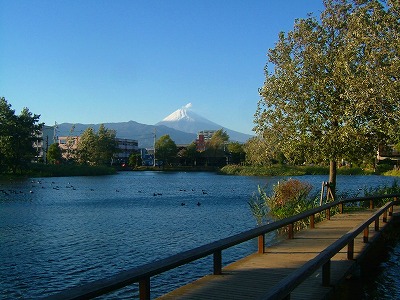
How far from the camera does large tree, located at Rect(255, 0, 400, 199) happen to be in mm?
20078

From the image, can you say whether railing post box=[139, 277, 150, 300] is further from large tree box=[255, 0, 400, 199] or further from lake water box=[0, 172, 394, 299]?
large tree box=[255, 0, 400, 199]

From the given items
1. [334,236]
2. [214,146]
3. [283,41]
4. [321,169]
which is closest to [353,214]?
[334,236]

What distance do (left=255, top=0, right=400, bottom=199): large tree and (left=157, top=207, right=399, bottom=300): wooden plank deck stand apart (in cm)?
811

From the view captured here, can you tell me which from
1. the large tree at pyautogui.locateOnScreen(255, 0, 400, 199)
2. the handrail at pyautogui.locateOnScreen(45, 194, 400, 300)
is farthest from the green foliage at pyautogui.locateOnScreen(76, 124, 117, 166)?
the handrail at pyautogui.locateOnScreen(45, 194, 400, 300)

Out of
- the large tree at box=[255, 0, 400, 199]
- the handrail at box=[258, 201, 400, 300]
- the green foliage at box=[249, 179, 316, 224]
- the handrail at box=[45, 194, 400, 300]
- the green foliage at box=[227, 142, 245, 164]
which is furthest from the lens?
the green foliage at box=[227, 142, 245, 164]

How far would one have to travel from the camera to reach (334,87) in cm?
2403

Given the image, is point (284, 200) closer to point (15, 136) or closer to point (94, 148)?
point (15, 136)

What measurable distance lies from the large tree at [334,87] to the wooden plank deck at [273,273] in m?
8.11

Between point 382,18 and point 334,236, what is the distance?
35.1 feet

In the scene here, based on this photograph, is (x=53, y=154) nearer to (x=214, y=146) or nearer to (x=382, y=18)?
(x=214, y=146)

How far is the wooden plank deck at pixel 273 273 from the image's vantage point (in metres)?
8.49

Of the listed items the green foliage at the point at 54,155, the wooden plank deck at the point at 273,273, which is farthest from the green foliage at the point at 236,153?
the wooden plank deck at the point at 273,273

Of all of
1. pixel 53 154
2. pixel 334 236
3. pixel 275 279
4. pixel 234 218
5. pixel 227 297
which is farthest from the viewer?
pixel 53 154

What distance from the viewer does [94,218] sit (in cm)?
2817
